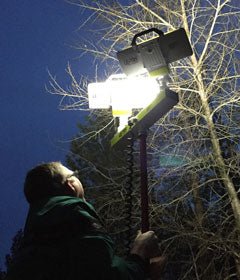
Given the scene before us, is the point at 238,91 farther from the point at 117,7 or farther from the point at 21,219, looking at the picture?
the point at 21,219

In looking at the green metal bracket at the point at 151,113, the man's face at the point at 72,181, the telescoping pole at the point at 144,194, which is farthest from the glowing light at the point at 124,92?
the man's face at the point at 72,181

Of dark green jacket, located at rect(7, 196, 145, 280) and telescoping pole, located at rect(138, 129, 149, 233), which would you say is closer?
dark green jacket, located at rect(7, 196, 145, 280)

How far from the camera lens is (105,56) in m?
6.26

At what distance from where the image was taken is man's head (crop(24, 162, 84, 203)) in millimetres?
1658

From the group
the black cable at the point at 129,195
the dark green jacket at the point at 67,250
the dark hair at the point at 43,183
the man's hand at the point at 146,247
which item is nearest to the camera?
the dark green jacket at the point at 67,250

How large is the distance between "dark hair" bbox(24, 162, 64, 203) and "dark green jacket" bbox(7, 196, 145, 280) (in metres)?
0.19

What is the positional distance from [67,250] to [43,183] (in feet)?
1.69

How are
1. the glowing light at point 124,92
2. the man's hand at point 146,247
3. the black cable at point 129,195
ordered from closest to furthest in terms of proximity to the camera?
the man's hand at point 146,247
the black cable at point 129,195
the glowing light at point 124,92

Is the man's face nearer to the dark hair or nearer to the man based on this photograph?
the dark hair

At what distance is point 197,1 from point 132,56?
5.27 metres

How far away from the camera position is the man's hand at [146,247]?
5.03 feet

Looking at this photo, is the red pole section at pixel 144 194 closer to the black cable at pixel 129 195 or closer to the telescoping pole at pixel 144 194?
the telescoping pole at pixel 144 194

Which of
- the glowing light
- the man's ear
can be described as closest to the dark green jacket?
the man's ear

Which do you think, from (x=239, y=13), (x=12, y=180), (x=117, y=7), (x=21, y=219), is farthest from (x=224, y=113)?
(x=12, y=180)
